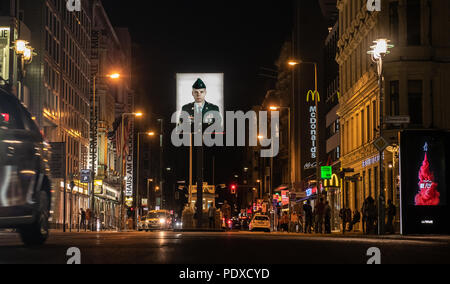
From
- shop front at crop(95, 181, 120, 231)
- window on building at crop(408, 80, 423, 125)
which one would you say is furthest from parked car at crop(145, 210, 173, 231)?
→ shop front at crop(95, 181, 120, 231)

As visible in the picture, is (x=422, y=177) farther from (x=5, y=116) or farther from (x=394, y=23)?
(x=5, y=116)

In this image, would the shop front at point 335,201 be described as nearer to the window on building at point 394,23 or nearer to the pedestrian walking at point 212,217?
the pedestrian walking at point 212,217

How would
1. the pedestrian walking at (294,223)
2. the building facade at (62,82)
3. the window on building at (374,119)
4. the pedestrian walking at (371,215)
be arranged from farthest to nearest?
the building facade at (62,82)
the pedestrian walking at (294,223)
the window on building at (374,119)
the pedestrian walking at (371,215)

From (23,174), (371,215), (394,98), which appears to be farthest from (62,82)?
(23,174)

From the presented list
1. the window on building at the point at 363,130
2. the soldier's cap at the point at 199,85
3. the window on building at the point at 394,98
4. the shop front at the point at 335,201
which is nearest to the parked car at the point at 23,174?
the window on building at the point at 394,98

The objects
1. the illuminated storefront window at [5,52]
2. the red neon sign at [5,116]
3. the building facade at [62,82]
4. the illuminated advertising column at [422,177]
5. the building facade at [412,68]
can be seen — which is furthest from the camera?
the building facade at [62,82]

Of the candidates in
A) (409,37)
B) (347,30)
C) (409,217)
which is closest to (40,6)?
(347,30)

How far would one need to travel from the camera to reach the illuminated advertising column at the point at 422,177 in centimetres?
3906

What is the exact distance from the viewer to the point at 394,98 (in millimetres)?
45938

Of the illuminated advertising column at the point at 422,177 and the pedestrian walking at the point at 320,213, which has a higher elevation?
the illuminated advertising column at the point at 422,177

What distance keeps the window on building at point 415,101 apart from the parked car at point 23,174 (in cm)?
3132

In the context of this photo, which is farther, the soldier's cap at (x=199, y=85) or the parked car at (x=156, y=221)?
the soldier's cap at (x=199, y=85)

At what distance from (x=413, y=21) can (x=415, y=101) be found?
4.27 metres

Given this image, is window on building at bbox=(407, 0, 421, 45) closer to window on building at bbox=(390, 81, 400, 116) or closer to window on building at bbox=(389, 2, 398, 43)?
window on building at bbox=(389, 2, 398, 43)
